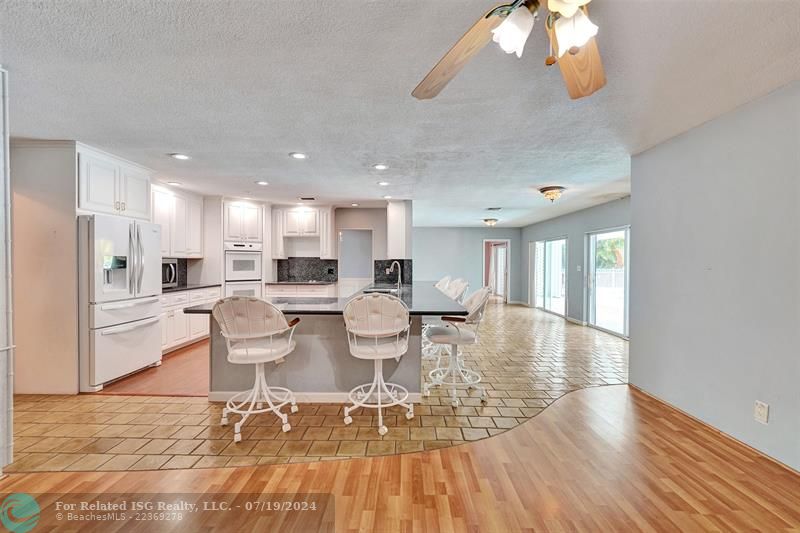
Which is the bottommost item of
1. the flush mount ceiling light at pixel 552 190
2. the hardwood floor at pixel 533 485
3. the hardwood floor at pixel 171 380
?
the hardwood floor at pixel 533 485

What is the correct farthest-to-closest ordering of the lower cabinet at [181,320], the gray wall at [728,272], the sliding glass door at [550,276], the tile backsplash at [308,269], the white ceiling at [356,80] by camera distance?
the sliding glass door at [550,276] < the tile backsplash at [308,269] < the lower cabinet at [181,320] < the gray wall at [728,272] < the white ceiling at [356,80]

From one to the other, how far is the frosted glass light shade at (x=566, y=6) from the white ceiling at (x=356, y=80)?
1.50 ft

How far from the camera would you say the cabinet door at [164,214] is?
483 centimetres

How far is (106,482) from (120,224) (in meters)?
2.56

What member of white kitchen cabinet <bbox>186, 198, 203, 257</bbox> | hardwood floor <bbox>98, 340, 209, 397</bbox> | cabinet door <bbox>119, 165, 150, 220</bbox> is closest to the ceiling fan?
hardwood floor <bbox>98, 340, 209, 397</bbox>

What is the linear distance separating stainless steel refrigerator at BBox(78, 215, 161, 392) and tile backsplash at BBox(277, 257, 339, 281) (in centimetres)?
276

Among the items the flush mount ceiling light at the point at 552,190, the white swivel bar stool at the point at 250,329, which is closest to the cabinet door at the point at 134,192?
the white swivel bar stool at the point at 250,329

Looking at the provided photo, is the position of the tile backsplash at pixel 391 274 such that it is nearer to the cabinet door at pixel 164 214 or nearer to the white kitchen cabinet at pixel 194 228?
the white kitchen cabinet at pixel 194 228

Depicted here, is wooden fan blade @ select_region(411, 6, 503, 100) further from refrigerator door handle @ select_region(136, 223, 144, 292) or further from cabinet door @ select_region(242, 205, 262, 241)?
cabinet door @ select_region(242, 205, 262, 241)

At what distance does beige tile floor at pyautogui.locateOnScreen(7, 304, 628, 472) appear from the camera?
236 cm

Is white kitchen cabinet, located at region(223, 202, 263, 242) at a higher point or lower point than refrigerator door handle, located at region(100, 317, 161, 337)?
higher

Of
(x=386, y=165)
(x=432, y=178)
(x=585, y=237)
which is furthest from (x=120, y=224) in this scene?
(x=585, y=237)

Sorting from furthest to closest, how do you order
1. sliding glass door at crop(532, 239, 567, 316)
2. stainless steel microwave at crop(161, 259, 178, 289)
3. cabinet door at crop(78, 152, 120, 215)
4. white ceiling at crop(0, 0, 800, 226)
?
1. sliding glass door at crop(532, 239, 567, 316)
2. stainless steel microwave at crop(161, 259, 178, 289)
3. cabinet door at crop(78, 152, 120, 215)
4. white ceiling at crop(0, 0, 800, 226)

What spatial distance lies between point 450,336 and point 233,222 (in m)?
4.37
